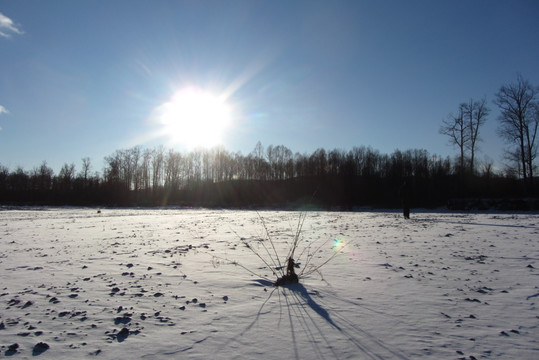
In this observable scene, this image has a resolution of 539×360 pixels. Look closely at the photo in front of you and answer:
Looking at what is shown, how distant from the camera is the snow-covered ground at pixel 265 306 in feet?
10.6

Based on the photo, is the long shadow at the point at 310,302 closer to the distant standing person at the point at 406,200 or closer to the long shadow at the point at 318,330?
the long shadow at the point at 318,330

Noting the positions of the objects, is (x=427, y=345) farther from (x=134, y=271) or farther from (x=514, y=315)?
(x=134, y=271)

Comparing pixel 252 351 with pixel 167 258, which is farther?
pixel 167 258

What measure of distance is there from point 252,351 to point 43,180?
9867 cm

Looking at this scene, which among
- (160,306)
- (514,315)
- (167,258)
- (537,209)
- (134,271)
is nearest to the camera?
(514,315)

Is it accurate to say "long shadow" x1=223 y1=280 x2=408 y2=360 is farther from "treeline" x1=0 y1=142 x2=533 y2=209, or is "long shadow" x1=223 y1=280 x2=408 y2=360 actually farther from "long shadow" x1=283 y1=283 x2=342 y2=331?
"treeline" x1=0 y1=142 x2=533 y2=209

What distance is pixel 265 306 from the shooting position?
4.52m

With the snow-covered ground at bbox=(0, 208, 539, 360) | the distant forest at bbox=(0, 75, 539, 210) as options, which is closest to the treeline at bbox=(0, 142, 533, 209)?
the distant forest at bbox=(0, 75, 539, 210)


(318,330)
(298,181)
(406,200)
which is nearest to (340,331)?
(318,330)

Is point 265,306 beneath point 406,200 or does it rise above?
beneath

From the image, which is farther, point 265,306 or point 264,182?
point 264,182

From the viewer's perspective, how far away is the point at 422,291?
5.07 meters

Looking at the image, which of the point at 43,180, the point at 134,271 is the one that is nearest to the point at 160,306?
the point at 134,271

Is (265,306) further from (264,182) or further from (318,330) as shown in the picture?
(264,182)
